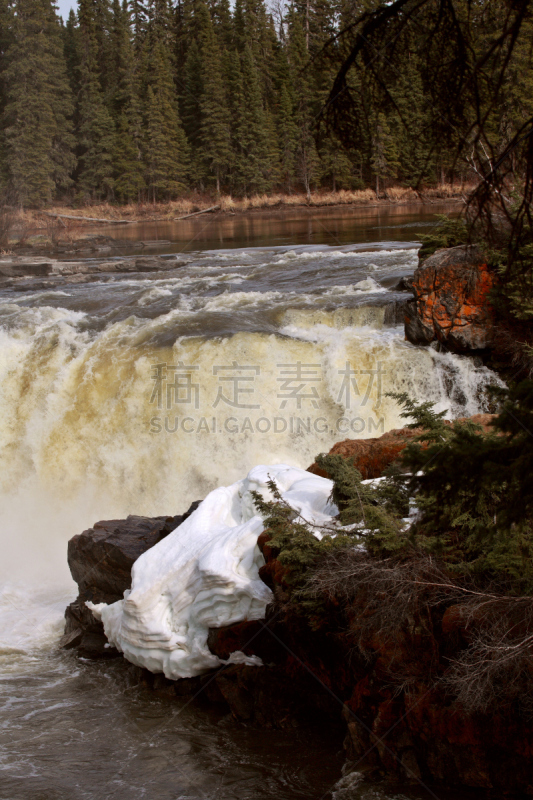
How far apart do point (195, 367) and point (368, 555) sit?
6360mm

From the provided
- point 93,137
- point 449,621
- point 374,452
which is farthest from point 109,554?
point 93,137

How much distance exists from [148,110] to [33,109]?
275 inches

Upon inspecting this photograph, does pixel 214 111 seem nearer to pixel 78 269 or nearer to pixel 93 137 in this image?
pixel 93 137

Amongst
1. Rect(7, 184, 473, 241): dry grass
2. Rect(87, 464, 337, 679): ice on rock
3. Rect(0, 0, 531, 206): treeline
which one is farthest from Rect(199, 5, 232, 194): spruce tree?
Rect(87, 464, 337, 679): ice on rock

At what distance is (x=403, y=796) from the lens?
3.89m

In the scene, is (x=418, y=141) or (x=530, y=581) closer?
(x=418, y=141)

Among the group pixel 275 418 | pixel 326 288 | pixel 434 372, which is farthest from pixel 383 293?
pixel 275 418

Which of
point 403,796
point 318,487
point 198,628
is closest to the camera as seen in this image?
point 403,796

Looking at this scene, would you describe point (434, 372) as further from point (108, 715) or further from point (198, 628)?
point (108, 715)

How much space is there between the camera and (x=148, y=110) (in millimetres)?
42094

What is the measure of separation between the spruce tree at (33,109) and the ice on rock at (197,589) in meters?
37.9

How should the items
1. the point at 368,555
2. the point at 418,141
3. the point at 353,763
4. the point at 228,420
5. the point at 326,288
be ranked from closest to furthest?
the point at 418,141
the point at 353,763
the point at 368,555
the point at 228,420
the point at 326,288

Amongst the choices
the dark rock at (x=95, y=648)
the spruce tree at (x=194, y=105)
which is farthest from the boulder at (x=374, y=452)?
the spruce tree at (x=194, y=105)

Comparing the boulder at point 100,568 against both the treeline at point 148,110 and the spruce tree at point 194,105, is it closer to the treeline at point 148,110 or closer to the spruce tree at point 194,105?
the treeline at point 148,110
